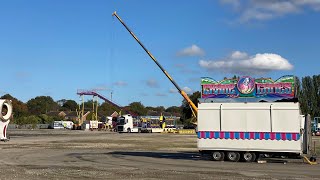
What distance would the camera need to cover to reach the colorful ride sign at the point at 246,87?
24270 mm

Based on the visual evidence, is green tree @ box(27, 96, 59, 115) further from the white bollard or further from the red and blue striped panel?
the red and blue striped panel

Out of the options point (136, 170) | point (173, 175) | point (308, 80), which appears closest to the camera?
point (173, 175)

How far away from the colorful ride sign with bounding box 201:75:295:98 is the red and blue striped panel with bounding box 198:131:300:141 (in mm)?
3006

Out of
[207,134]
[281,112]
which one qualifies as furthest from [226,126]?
[281,112]

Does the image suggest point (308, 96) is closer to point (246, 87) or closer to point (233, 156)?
point (246, 87)

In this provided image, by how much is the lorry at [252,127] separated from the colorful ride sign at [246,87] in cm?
84

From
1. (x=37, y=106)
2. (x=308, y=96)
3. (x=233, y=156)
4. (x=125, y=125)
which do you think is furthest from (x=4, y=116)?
(x=37, y=106)

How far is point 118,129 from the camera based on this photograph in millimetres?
86250

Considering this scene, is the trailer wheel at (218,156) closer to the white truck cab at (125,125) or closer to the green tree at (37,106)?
the white truck cab at (125,125)

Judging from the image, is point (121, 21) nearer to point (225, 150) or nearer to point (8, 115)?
point (8, 115)

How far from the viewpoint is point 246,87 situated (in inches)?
996

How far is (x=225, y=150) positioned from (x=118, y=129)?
6558 centimetres

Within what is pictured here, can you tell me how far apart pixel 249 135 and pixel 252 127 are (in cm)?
44

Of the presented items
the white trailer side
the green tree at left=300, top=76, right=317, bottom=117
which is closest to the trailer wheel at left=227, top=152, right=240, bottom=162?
the white trailer side
